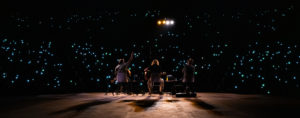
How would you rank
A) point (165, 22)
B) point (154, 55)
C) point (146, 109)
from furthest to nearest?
1. point (154, 55)
2. point (165, 22)
3. point (146, 109)

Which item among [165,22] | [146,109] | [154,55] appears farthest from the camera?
[154,55]

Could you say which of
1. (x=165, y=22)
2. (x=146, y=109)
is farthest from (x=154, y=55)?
(x=146, y=109)

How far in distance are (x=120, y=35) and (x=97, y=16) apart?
1.35 m

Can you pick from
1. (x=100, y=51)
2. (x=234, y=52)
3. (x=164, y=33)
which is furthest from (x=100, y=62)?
(x=234, y=52)

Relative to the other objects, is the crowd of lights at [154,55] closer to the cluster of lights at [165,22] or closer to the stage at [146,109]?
the cluster of lights at [165,22]

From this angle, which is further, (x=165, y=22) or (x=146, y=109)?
(x=165, y=22)

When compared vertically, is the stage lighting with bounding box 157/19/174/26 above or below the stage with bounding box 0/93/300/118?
above

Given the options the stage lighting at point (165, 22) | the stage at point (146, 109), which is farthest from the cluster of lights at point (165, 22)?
the stage at point (146, 109)

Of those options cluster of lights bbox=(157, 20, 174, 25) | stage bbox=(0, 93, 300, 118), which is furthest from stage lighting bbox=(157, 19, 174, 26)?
stage bbox=(0, 93, 300, 118)

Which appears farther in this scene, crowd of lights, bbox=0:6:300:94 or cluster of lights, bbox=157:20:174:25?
cluster of lights, bbox=157:20:174:25

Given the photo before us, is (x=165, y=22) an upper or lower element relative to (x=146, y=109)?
upper

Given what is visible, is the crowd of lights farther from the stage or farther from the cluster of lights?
the stage

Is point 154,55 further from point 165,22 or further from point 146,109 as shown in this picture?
point 146,109

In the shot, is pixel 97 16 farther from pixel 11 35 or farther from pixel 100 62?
pixel 11 35
